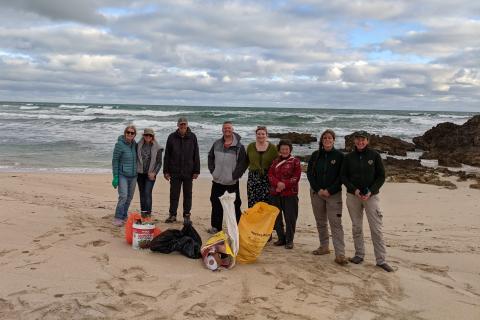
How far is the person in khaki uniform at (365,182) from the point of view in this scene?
502cm

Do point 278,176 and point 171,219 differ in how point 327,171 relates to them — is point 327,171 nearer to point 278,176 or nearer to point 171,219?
point 278,176

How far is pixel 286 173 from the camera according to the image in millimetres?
5559

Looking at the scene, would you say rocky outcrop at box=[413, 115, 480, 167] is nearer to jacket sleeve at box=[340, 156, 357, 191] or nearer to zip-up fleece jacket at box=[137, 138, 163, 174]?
jacket sleeve at box=[340, 156, 357, 191]

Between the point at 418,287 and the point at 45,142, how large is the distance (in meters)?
19.8

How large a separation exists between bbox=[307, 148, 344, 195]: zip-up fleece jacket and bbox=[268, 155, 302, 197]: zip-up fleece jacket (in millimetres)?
254

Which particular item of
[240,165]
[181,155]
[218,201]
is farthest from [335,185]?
[181,155]

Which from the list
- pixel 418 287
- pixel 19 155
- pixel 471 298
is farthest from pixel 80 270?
pixel 19 155

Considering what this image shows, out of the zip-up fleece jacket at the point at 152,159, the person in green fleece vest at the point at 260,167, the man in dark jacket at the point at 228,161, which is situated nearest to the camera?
the person in green fleece vest at the point at 260,167

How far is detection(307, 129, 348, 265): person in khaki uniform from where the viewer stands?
5219 mm

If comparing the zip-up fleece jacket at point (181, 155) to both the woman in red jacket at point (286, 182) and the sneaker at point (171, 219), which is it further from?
the woman in red jacket at point (286, 182)

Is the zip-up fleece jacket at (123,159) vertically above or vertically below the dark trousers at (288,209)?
above

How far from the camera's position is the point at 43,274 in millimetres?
4363

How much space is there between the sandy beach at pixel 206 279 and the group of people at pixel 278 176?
0.33 m

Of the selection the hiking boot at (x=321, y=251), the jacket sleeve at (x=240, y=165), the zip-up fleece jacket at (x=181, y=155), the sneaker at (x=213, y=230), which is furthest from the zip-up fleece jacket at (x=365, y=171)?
the zip-up fleece jacket at (x=181, y=155)
